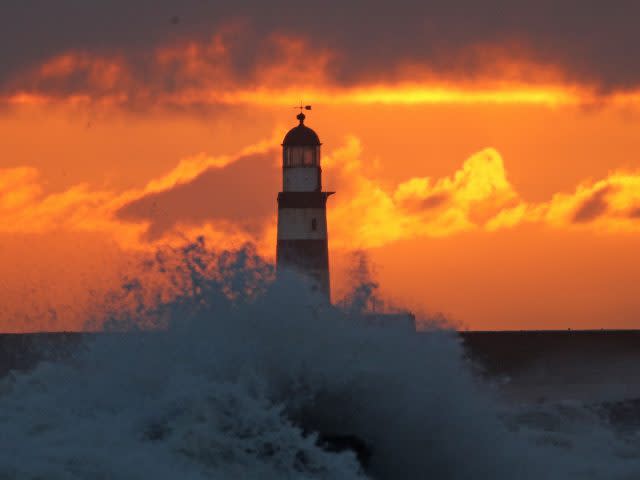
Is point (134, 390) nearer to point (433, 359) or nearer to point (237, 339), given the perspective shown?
point (237, 339)

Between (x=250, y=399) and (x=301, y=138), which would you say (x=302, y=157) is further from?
(x=250, y=399)

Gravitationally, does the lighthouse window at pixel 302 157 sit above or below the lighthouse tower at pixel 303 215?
above

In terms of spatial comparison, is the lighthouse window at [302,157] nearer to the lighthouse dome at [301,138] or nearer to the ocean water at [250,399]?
the lighthouse dome at [301,138]

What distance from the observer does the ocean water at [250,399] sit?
53.2ft

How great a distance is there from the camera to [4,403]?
1784 centimetres

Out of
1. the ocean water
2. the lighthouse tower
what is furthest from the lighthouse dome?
the ocean water

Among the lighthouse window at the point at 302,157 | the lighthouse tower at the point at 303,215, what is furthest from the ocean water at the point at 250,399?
the lighthouse window at the point at 302,157

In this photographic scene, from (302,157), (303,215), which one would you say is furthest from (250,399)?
(302,157)

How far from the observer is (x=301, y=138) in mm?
28078

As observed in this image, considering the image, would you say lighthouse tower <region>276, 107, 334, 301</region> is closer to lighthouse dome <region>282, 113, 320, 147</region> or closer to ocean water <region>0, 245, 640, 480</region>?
lighthouse dome <region>282, 113, 320, 147</region>

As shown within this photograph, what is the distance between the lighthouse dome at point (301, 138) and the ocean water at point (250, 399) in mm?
7270

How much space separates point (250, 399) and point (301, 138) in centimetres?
1146

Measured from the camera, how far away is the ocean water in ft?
53.2

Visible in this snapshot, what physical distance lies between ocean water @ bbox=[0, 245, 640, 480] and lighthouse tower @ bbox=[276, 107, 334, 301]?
6.34 m
